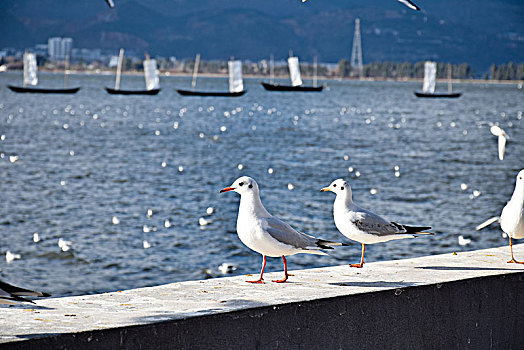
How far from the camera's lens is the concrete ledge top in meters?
3.44

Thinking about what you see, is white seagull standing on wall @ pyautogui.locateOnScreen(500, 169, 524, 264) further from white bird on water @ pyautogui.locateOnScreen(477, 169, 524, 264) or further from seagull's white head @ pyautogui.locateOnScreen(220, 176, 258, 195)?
seagull's white head @ pyautogui.locateOnScreen(220, 176, 258, 195)

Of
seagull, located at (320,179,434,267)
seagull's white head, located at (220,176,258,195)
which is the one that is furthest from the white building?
seagull's white head, located at (220,176,258,195)

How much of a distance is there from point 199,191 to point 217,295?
18319 mm

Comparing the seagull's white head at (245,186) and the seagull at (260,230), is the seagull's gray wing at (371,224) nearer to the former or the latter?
the seagull at (260,230)

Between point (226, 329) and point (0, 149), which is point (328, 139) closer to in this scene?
point (0, 149)

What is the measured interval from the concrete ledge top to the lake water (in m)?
8.06

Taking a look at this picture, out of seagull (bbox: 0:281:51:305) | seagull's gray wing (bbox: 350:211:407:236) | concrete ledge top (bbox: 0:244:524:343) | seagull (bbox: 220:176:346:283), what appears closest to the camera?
seagull (bbox: 0:281:51:305)

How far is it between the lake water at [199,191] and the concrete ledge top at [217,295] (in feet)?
26.4

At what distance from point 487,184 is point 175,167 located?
11.1 meters

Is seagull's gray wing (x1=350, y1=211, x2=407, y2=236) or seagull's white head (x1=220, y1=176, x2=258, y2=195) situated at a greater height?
seagull's white head (x1=220, y1=176, x2=258, y2=195)

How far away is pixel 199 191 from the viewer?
2233 cm

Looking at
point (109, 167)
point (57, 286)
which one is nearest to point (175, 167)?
point (109, 167)

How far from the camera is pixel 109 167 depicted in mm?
28781

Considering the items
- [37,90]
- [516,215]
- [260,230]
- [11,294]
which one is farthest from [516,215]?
[37,90]
